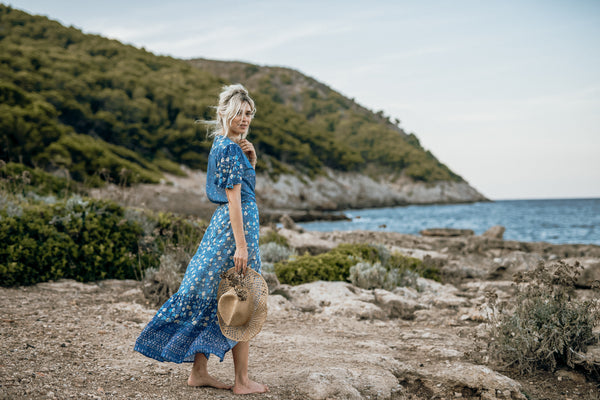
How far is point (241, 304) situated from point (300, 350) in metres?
1.71

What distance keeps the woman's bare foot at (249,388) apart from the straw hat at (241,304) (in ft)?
1.23

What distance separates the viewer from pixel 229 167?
319cm

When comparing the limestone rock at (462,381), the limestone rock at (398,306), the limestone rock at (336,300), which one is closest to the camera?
the limestone rock at (462,381)

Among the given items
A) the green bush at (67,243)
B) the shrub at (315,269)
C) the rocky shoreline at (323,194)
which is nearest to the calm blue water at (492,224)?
the rocky shoreline at (323,194)

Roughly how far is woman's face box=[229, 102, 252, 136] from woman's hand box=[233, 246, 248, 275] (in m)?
0.92

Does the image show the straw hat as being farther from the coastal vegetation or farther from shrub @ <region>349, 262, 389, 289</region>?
shrub @ <region>349, 262, 389, 289</region>

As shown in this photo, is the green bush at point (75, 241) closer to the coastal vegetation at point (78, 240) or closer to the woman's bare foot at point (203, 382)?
the coastal vegetation at point (78, 240)

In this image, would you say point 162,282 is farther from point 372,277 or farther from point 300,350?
point 372,277

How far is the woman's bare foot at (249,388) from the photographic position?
10.6ft

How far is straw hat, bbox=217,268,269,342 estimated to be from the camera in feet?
10.2


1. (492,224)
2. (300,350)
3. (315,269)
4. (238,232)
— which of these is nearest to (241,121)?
(238,232)

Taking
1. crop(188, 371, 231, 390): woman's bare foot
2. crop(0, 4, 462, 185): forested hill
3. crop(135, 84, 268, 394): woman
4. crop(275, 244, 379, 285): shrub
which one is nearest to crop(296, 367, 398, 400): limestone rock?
crop(135, 84, 268, 394): woman

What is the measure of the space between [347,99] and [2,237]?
393ft


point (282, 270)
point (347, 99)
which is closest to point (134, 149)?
point (282, 270)
